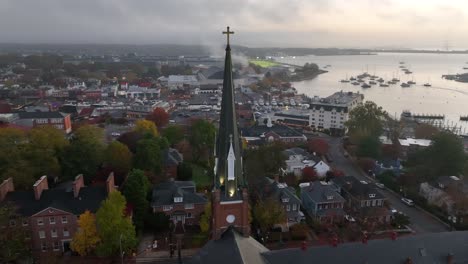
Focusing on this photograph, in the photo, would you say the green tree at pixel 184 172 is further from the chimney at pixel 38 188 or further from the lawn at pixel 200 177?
the chimney at pixel 38 188

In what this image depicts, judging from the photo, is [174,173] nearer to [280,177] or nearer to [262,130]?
[280,177]

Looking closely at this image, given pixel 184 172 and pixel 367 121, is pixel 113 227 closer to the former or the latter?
pixel 184 172

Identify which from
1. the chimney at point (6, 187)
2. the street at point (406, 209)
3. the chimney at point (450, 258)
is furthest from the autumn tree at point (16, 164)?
the street at point (406, 209)

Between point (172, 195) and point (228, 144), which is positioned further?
point (172, 195)

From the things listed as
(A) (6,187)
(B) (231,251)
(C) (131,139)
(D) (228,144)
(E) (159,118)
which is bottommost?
(E) (159,118)

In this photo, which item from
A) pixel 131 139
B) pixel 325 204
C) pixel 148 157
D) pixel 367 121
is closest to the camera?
pixel 325 204

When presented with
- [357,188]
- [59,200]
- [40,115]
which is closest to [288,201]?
[357,188]

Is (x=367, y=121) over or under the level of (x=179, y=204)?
over

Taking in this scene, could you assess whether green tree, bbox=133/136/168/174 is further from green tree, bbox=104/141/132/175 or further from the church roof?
the church roof
